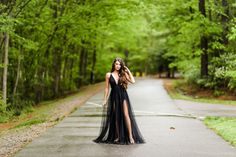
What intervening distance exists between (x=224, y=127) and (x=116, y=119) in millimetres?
3978

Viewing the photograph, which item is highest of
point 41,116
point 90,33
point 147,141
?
point 90,33

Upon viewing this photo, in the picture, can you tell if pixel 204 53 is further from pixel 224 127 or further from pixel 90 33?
pixel 224 127

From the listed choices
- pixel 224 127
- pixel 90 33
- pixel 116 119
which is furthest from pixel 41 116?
pixel 90 33

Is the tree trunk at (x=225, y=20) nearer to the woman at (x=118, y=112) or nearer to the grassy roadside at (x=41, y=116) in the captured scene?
the grassy roadside at (x=41, y=116)

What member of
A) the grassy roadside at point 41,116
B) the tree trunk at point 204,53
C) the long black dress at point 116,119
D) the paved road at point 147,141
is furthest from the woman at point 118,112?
the tree trunk at point 204,53

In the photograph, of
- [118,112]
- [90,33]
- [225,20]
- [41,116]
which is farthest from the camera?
[90,33]

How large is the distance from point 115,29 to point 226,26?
1491cm

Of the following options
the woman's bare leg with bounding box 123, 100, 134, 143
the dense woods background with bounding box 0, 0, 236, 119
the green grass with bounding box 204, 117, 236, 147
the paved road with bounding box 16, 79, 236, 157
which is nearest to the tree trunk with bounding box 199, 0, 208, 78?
the dense woods background with bounding box 0, 0, 236, 119

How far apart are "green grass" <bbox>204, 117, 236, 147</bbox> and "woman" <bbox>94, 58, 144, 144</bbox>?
2353mm

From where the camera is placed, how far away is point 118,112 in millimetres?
10703

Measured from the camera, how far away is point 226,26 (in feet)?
86.4

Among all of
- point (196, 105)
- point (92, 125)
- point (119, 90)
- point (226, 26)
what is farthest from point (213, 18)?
point (119, 90)

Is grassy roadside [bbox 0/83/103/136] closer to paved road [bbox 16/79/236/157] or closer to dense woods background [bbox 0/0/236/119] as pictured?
paved road [bbox 16/79/236/157]

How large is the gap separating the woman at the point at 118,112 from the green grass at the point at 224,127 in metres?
2.35
